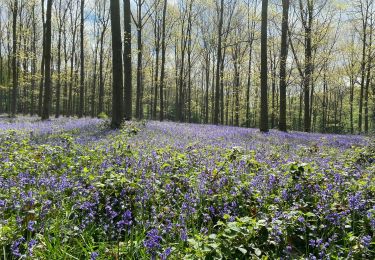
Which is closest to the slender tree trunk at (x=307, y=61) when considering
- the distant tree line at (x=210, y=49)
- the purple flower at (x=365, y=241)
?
the distant tree line at (x=210, y=49)

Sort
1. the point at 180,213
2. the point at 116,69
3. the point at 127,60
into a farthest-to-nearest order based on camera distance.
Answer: the point at 127,60, the point at 116,69, the point at 180,213

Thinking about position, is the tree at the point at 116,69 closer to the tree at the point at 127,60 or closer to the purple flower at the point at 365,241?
the tree at the point at 127,60

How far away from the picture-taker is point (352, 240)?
143 inches

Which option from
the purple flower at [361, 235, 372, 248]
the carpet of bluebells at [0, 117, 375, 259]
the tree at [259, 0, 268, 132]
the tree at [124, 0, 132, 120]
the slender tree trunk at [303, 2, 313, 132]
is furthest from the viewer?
the slender tree trunk at [303, 2, 313, 132]

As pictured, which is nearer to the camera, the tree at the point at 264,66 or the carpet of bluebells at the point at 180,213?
the carpet of bluebells at the point at 180,213

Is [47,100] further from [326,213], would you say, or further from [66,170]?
[326,213]

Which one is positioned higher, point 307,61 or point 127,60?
point 307,61

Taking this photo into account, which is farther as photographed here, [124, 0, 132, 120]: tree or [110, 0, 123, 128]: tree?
[124, 0, 132, 120]: tree

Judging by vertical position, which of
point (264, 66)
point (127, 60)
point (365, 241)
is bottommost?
point (365, 241)

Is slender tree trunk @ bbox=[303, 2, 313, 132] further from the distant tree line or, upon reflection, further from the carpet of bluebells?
the carpet of bluebells

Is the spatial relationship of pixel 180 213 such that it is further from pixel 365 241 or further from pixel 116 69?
pixel 116 69

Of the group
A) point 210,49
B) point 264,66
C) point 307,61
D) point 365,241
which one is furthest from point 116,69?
point 210,49

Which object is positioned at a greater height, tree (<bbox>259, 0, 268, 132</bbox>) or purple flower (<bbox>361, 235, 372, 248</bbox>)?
tree (<bbox>259, 0, 268, 132</bbox>)

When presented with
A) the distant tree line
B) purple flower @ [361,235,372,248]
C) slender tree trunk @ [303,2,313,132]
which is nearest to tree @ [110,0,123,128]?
the distant tree line
